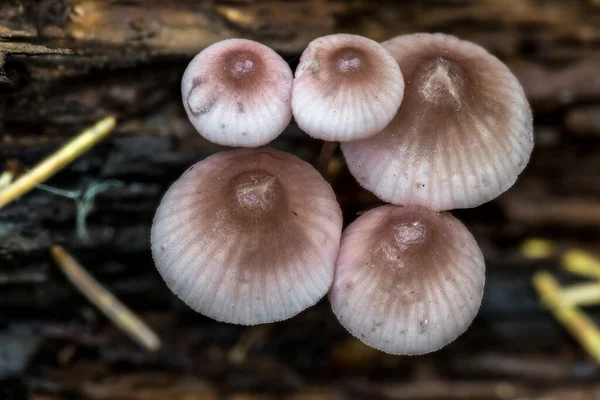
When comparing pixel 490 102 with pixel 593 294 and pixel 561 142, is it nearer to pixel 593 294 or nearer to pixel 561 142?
pixel 561 142

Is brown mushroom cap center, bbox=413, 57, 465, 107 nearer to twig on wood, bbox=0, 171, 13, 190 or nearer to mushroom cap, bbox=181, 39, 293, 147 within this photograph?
mushroom cap, bbox=181, 39, 293, 147

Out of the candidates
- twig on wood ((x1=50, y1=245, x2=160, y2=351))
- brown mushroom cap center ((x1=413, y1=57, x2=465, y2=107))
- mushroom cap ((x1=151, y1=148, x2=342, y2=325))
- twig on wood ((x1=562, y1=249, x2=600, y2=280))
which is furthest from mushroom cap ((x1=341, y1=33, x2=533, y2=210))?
twig on wood ((x1=50, y1=245, x2=160, y2=351))

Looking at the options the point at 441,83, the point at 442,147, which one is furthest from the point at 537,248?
the point at 441,83

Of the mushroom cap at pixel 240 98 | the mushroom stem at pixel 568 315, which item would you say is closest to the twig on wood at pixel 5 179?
the mushroom cap at pixel 240 98

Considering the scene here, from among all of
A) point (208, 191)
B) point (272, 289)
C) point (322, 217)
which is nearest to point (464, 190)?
point (322, 217)

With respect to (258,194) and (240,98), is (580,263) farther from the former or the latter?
(240,98)
